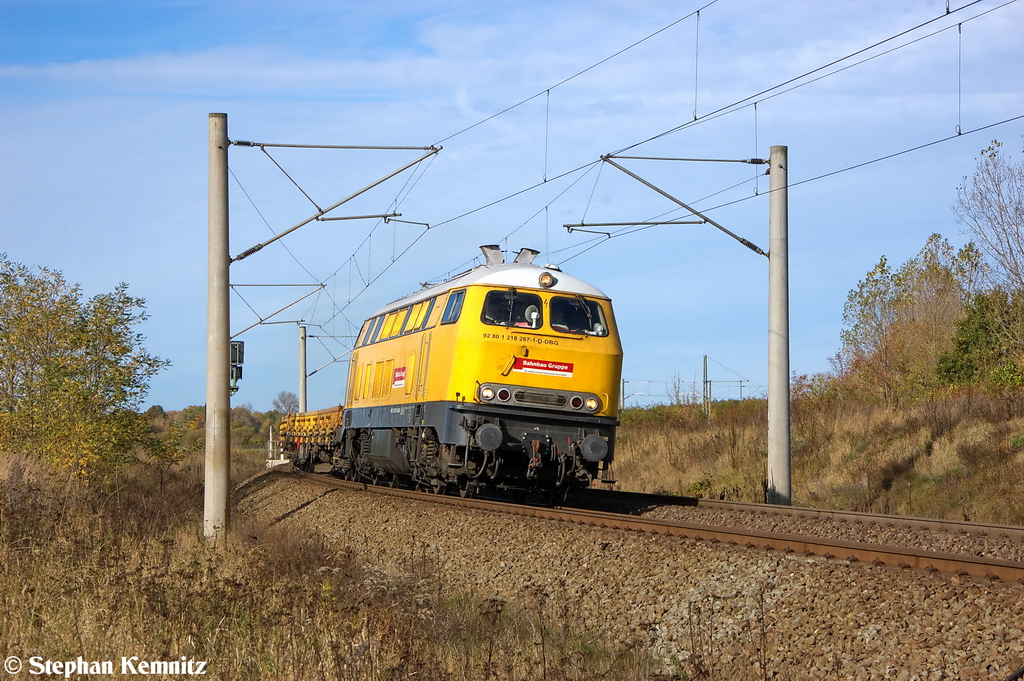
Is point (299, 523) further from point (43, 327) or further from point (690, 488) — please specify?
point (43, 327)

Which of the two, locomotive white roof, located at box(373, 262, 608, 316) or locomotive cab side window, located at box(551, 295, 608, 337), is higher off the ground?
locomotive white roof, located at box(373, 262, 608, 316)

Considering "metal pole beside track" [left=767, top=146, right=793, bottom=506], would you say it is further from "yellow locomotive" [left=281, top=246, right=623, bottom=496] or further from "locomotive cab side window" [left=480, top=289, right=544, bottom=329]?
"locomotive cab side window" [left=480, top=289, right=544, bottom=329]

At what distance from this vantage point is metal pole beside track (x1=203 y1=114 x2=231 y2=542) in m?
14.8

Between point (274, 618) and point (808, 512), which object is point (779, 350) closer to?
point (808, 512)

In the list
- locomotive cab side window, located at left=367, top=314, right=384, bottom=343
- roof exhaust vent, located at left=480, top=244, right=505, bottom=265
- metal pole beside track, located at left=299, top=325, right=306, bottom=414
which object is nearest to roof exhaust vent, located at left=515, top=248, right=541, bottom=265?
roof exhaust vent, located at left=480, top=244, right=505, bottom=265

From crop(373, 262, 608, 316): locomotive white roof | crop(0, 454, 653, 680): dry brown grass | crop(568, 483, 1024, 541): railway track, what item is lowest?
crop(0, 454, 653, 680): dry brown grass

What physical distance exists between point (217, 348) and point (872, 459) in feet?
39.7

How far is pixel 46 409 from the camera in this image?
22734 mm

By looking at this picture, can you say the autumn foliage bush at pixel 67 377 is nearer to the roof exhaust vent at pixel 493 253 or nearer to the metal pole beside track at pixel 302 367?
the roof exhaust vent at pixel 493 253

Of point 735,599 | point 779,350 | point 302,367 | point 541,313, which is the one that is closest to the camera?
point 735,599

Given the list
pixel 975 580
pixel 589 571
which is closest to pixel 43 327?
pixel 589 571

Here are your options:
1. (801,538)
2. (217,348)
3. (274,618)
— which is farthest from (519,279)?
(274,618)

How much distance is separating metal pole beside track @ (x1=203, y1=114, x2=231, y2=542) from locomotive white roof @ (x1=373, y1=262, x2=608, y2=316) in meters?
3.49

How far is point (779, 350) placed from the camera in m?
16.8
